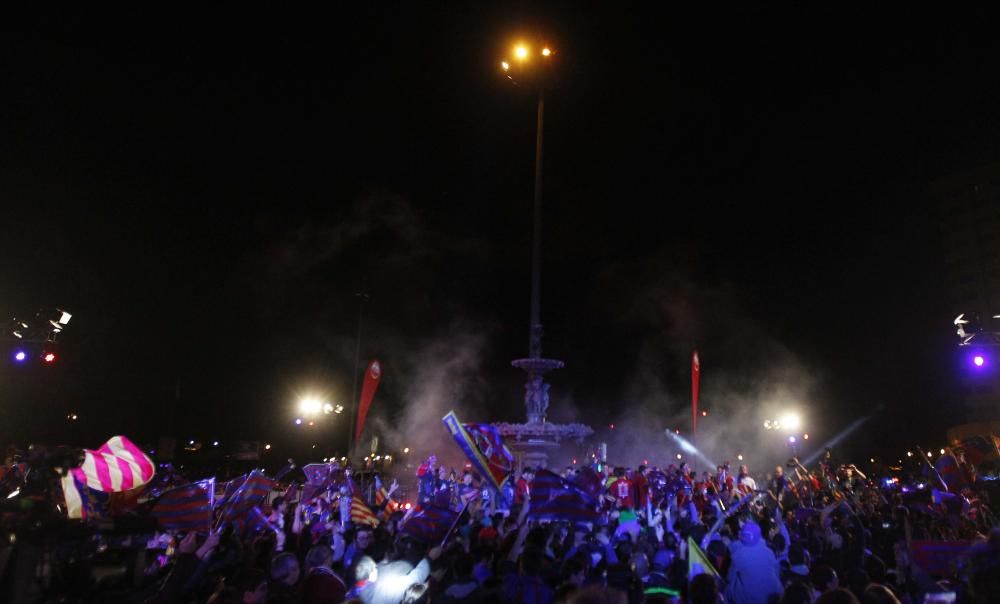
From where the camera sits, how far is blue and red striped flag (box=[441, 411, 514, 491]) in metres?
11.2

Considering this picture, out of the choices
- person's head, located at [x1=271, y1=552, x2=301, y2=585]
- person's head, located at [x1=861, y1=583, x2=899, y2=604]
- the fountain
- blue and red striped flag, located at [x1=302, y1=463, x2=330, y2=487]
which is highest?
the fountain

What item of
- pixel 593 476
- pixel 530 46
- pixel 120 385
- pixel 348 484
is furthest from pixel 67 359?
pixel 593 476

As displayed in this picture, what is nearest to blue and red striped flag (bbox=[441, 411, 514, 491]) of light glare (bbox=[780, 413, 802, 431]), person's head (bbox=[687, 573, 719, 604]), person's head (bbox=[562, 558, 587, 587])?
person's head (bbox=[562, 558, 587, 587])

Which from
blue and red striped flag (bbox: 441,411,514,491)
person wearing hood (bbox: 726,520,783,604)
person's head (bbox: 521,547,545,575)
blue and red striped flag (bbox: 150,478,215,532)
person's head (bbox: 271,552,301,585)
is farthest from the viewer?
blue and red striped flag (bbox: 441,411,514,491)

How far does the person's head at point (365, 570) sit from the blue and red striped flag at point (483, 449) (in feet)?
14.1

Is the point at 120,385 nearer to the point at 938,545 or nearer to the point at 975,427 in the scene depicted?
the point at 938,545

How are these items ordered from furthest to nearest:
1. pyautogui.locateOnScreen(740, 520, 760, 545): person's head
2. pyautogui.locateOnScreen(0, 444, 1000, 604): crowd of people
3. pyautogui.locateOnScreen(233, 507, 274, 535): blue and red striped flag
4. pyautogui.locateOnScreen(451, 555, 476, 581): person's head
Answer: pyautogui.locateOnScreen(233, 507, 274, 535): blue and red striped flag
pyautogui.locateOnScreen(740, 520, 760, 545): person's head
pyautogui.locateOnScreen(451, 555, 476, 581): person's head
pyautogui.locateOnScreen(0, 444, 1000, 604): crowd of people

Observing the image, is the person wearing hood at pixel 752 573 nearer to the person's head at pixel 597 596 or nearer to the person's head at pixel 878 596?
the person's head at pixel 878 596

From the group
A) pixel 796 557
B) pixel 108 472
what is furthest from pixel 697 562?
pixel 108 472

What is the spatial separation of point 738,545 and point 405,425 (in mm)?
34652

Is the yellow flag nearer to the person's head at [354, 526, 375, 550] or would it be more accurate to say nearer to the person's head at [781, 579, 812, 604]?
the person's head at [781, 579, 812, 604]

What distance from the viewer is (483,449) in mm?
11625

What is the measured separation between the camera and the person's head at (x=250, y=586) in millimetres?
4465

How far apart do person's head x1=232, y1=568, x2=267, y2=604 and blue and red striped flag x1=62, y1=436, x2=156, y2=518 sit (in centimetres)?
371
